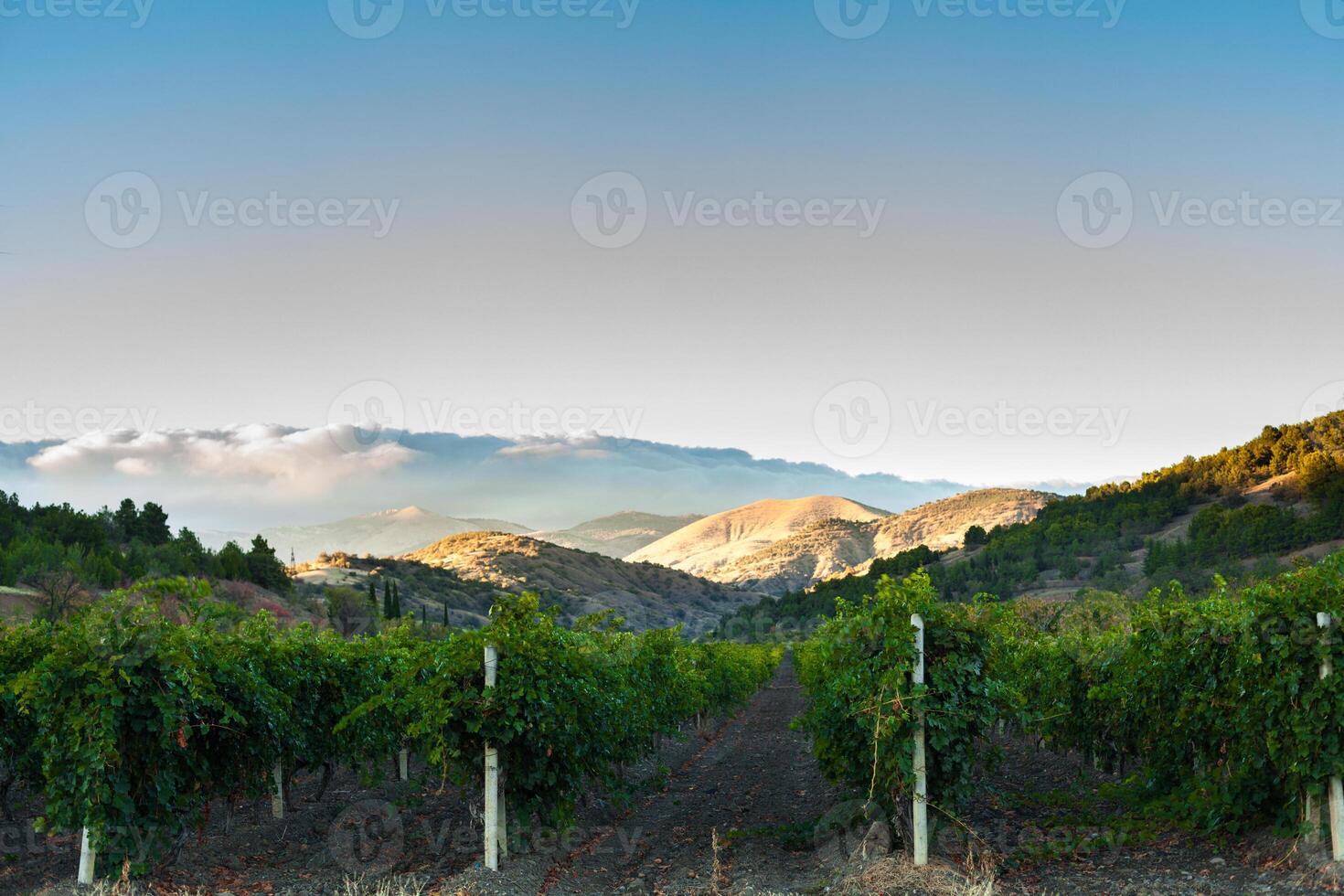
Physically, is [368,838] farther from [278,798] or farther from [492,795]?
[492,795]

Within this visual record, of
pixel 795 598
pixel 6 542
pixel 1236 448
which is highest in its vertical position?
pixel 1236 448

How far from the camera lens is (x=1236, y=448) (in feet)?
324

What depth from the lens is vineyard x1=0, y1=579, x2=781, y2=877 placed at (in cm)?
922

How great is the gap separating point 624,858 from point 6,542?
68.5 metres

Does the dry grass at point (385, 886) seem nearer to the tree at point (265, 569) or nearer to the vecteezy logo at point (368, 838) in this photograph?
the vecteezy logo at point (368, 838)

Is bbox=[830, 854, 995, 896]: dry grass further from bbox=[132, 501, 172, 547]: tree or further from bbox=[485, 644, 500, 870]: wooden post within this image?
bbox=[132, 501, 172, 547]: tree

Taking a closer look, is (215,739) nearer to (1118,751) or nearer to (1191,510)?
(1118,751)

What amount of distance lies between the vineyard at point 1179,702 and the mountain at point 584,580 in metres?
102

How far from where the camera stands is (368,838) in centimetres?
1170

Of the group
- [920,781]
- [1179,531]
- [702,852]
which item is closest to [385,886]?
[702,852]

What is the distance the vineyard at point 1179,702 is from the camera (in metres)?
8.88

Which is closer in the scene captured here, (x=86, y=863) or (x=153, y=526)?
(x=86, y=863)

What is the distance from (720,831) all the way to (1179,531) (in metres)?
86.3

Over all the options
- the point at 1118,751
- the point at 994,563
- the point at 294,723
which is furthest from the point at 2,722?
the point at 994,563
